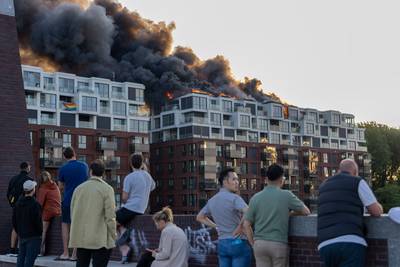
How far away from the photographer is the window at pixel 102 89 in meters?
86.8

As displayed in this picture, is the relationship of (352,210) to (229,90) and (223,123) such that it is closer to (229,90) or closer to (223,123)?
(223,123)

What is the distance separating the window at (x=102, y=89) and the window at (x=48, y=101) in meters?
7.66

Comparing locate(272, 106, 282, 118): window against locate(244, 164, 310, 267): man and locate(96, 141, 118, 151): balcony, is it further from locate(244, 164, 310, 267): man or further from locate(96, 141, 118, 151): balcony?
locate(244, 164, 310, 267): man

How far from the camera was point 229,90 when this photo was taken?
128m

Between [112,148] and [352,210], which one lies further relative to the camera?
[112,148]

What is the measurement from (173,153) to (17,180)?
260 feet

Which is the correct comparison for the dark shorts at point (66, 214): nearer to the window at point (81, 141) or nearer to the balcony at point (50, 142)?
the balcony at point (50, 142)

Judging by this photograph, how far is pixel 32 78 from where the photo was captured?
260 ft

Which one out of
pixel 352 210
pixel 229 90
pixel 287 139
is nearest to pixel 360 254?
pixel 352 210

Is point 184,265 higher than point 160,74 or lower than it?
lower

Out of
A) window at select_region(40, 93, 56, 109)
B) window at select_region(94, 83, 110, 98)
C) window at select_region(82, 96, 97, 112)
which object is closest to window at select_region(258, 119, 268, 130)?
window at select_region(94, 83, 110, 98)

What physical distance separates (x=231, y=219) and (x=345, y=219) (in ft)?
6.67

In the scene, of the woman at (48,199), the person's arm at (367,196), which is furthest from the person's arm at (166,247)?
the woman at (48,199)

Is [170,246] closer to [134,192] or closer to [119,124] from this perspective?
[134,192]
